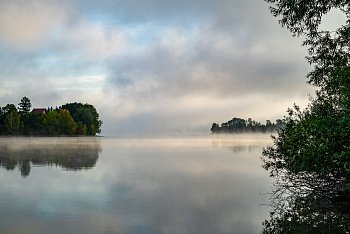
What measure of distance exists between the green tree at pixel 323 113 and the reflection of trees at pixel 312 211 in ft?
1.26

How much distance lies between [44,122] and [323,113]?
11787cm

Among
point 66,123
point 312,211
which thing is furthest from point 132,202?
point 66,123

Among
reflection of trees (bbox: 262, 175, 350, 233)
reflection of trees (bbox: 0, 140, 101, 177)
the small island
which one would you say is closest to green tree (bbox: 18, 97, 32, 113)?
the small island

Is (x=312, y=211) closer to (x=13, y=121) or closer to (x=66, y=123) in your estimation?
(x=13, y=121)

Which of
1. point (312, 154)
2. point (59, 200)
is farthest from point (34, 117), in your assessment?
point (312, 154)

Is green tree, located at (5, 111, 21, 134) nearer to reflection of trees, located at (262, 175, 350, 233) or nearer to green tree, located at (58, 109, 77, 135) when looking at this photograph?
green tree, located at (58, 109, 77, 135)

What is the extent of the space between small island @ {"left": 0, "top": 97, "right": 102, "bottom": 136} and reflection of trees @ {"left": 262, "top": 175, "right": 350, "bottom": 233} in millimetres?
104230

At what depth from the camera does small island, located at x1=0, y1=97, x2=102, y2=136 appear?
11106cm

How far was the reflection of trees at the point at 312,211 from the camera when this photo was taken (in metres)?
11.0

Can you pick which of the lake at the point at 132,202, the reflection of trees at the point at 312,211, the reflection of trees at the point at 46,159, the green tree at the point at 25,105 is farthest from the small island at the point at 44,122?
the reflection of trees at the point at 312,211

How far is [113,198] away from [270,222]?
22.7 ft

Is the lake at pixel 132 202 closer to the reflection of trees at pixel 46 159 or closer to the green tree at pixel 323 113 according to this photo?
the green tree at pixel 323 113

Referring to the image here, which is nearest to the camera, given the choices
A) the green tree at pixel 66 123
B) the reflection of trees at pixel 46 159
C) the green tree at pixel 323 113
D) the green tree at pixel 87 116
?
the green tree at pixel 323 113

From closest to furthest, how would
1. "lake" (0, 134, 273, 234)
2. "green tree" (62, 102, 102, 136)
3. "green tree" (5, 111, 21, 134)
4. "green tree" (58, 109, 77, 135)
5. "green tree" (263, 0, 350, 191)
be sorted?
"green tree" (263, 0, 350, 191) → "lake" (0, 134, 273, 234) → "green tree" (5, 111, 21, 134) → "green tree" (58, 109, 77, 135) → "green tree" (62, 102, 102, 136)
